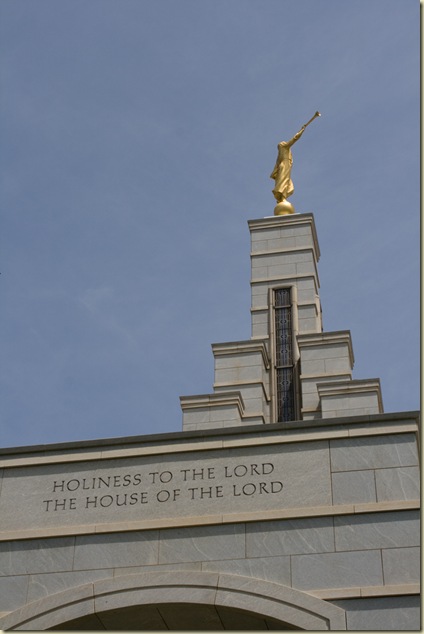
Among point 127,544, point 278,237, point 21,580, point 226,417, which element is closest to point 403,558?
point 127,544

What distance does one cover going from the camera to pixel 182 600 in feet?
52.2

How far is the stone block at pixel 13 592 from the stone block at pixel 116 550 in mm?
851

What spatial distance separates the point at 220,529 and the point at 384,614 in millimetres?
2752

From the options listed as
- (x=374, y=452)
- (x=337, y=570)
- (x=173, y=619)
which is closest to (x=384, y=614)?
(x=337, y=570)

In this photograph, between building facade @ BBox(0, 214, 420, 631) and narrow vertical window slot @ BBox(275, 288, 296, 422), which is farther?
narrow vertical window slot @ BBox(275, 288, 296, 422)

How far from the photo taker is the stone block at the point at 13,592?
1644 centimetres

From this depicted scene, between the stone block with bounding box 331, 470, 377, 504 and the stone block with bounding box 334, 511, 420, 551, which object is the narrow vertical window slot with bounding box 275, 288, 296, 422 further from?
the stone block with bounding box 334, 511, 420, 551

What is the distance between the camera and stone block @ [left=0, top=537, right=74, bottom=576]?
16.7 meters

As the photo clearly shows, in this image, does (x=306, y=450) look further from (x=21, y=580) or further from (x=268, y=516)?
(x=21, y=580)

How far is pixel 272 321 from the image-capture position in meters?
27.2

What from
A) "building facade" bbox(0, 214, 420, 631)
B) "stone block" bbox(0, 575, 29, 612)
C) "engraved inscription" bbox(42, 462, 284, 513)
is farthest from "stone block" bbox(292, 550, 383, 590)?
"stone block" bbox(0, 575, 29, 612)

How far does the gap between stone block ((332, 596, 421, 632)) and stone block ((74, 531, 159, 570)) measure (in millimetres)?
3062

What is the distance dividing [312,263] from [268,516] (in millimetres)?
12621

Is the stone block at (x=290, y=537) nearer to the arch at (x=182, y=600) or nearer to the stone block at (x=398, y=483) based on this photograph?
the arch at (x=182, y=600)
